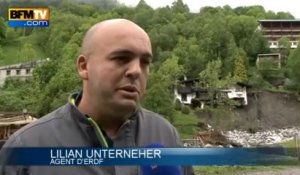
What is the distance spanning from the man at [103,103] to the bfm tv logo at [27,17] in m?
2.55

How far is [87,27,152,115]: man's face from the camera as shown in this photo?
0.66m

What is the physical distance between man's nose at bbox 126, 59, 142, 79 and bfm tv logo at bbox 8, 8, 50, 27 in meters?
2.58

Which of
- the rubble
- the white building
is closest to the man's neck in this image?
the rubble

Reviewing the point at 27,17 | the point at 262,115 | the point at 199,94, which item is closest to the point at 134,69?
the point at 27,17

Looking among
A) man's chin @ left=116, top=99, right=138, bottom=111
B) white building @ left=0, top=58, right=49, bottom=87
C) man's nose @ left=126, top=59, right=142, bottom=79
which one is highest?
white building @ left=0, top=58, right=49, bottom=87

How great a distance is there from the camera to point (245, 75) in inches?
1214

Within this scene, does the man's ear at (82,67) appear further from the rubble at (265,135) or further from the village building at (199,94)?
the village building at (199,94)

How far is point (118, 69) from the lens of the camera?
26.2 inches

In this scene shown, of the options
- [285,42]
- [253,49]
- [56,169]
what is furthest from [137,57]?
[285,42]

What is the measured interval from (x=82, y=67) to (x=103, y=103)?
66 millimetres

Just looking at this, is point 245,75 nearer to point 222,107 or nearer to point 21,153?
point 222,107

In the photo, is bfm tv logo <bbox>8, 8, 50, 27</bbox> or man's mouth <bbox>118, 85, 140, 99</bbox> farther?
bfm tv logo <bbox>8, 8, 50, 27</bbox>

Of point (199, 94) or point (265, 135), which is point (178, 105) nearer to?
point (199, 94)

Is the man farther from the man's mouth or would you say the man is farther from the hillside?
the hillside
